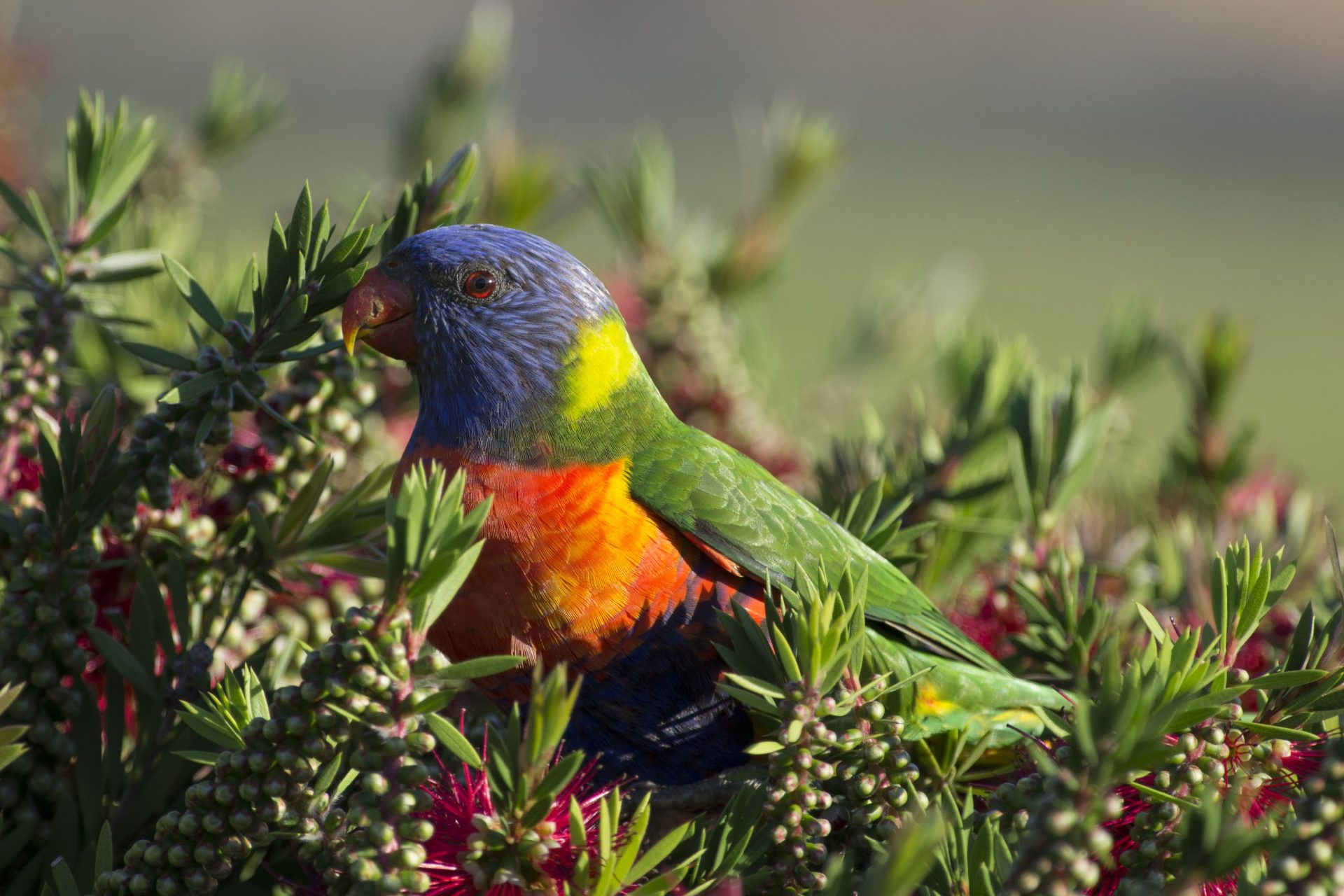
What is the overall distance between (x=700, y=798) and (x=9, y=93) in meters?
1.63

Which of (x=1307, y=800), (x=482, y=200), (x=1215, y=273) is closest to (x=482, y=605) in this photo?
(x=1307, y=800)

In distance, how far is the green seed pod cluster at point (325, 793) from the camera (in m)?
0.62

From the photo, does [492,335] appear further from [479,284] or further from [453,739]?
[453,739]

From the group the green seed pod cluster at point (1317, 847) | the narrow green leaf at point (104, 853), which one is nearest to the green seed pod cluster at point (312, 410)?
the narrow green leaf at point (104, 853)

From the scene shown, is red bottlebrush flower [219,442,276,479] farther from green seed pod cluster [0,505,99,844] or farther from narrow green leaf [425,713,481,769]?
narrow green leaf [425,713,481,769]

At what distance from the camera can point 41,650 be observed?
34.2 inches

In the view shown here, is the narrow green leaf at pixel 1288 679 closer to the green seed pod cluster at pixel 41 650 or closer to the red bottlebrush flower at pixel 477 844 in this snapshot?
the red bottlebrush flower at pixel 477 844

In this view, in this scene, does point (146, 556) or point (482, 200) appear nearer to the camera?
point (146, 556)

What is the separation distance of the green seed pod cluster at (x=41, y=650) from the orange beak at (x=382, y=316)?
30cm

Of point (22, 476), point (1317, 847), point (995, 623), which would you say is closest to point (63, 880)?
point (22, 476)

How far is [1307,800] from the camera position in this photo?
1.93 ft

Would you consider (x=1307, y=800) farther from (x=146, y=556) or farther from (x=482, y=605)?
(x=146, y=556)

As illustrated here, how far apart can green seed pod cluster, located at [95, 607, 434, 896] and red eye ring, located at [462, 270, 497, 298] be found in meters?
0.57

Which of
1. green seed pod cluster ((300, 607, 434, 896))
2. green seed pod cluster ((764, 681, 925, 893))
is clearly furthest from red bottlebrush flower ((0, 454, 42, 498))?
green seed pod cluster ((764, 681, 925, 893))
